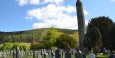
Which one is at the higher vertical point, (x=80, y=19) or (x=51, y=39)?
(x=80, y=19)

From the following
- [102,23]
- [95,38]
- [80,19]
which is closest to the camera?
[95,38]

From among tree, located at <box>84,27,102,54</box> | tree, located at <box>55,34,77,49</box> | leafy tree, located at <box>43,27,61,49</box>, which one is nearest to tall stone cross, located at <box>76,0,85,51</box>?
tree, located at <box>55,34,77,49</box>

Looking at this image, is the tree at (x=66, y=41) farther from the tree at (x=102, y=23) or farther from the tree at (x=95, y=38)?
the tree at (x=95, y=38)

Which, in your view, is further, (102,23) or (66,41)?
(66,41)

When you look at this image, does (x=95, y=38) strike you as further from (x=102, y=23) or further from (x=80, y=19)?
(x=80, y=19)

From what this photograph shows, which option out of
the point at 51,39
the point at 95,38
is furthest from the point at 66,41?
the point at 95,38

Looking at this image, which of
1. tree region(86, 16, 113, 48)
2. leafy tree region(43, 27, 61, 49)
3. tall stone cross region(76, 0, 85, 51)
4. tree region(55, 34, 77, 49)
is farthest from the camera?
leafy tree region(43, 27, 61, 49)

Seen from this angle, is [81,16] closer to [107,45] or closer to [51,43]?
[107,45]

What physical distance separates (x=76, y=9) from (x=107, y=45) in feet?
57.2

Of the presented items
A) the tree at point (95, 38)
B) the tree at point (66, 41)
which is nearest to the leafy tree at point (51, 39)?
the tree at point (66, 41)

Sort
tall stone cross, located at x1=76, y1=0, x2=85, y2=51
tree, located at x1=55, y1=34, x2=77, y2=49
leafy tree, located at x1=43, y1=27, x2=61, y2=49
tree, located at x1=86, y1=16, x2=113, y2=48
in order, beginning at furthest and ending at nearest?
leafy tree, located at x1=43, y1=27, x2=61, y2=49 → tree, located at x1=55, y1=34, x2=77, y2=49 → tall stone cross, located at x1=76, y1=0, x2=85, y2=51 → tree, located at x1=86, y1=16, x2=113, y2=48

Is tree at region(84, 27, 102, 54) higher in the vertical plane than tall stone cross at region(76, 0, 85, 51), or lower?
lower

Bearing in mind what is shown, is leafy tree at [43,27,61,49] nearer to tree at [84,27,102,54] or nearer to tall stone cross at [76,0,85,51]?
tall stone cross at [76,0,85,51]

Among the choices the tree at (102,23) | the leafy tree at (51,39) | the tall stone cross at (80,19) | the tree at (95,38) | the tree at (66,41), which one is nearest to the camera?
the tree at (95,38)
